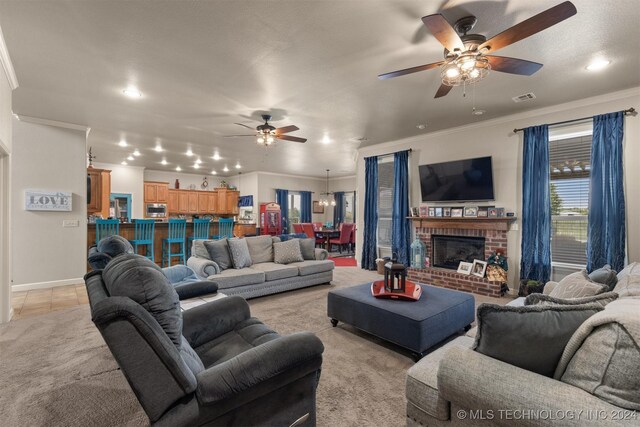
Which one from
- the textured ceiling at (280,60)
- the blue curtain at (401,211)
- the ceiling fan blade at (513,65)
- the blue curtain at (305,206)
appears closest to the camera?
the textured ceiling at (280,60)

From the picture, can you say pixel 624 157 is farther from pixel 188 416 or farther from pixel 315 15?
pixel 188 416

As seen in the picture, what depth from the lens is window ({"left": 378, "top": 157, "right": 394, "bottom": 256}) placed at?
643 centimetres

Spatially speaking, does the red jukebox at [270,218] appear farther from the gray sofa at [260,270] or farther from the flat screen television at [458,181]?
the flat screen television at [458,181]

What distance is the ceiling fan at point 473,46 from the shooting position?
1.95 metres

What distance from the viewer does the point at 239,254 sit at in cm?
441

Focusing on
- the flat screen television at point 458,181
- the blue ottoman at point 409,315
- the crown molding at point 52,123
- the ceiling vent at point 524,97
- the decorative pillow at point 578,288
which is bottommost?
the blue ottoman at point 409,315

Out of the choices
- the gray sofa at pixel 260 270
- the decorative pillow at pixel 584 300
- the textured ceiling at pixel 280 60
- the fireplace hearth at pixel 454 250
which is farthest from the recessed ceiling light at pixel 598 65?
the gray sofa at pixel 260 270

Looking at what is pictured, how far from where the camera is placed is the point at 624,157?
3.61m

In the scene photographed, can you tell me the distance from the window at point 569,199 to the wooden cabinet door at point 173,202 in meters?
9.97

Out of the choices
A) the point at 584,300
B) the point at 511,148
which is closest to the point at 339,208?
the point at 511,148

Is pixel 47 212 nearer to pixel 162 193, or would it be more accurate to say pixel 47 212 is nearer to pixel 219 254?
pixel 219 254

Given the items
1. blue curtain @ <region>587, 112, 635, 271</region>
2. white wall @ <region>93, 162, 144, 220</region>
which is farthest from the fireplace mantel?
white wall @ <region>93, 162, 144, 220</region>

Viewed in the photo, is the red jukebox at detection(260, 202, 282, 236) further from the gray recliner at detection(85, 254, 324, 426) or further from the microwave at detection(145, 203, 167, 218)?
the gray recliner at detection(85, 254, 324, 426)

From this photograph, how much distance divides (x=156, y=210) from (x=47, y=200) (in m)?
4.71
